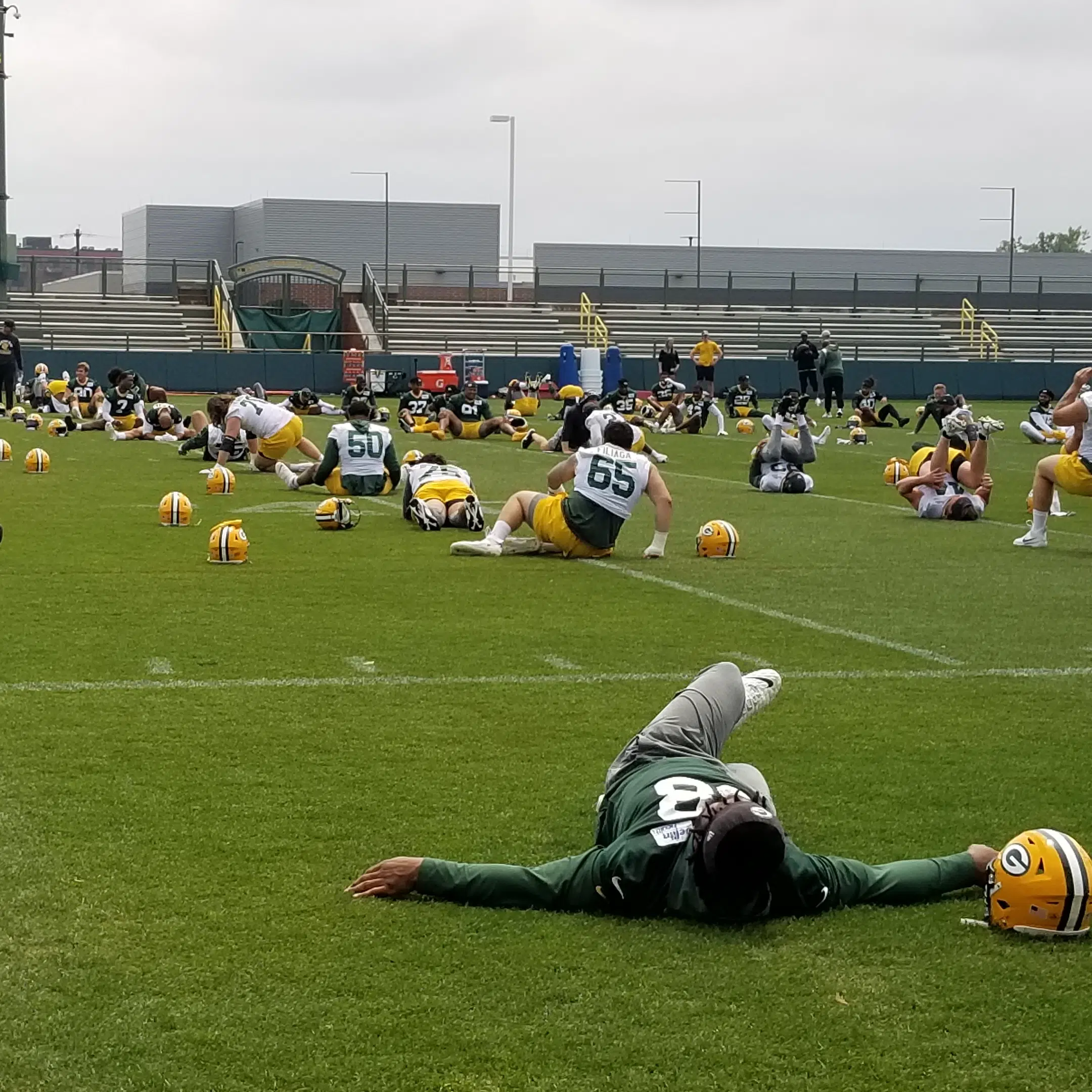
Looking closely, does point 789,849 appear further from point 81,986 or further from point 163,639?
point 163,639

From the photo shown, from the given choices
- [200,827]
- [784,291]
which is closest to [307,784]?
[200,827]

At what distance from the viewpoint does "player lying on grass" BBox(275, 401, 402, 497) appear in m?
19.9

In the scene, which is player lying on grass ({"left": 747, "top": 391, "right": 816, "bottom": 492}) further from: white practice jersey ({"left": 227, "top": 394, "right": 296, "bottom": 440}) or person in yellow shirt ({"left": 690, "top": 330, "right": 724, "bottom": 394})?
person in yellow shirt ({"left": 690, "top": 330, "right": 724, "bottom": 394})

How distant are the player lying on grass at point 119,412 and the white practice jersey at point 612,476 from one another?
18.6 m

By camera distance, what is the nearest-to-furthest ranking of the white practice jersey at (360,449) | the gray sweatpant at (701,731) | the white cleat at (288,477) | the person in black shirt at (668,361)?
the gray sweatpant at (701,731) → the white practice jersey at (360,449) → the white cleat at (288,477) → the person in black shirt at (668,361)

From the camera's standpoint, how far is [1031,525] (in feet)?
52.1

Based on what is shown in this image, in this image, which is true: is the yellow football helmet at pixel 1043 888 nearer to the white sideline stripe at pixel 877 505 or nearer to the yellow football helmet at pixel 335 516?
the yellow football helmet at pixel 335 516

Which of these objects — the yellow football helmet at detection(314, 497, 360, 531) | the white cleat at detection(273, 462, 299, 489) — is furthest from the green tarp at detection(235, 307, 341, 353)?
the yellow football helmet at detection(314, 497, 360, 531)

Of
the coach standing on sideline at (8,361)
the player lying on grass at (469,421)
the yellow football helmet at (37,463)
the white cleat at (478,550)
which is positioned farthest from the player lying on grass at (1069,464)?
the coach standing on sideline at (8,361)

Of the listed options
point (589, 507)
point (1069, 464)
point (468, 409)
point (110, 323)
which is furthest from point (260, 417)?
point (110, 323)

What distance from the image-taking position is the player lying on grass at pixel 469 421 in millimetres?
31609

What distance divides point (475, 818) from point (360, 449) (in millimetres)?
13941

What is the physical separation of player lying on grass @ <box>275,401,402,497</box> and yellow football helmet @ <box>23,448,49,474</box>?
4892 millimetres

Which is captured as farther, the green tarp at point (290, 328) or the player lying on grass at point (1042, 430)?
the green tarp at point (290, 328)
